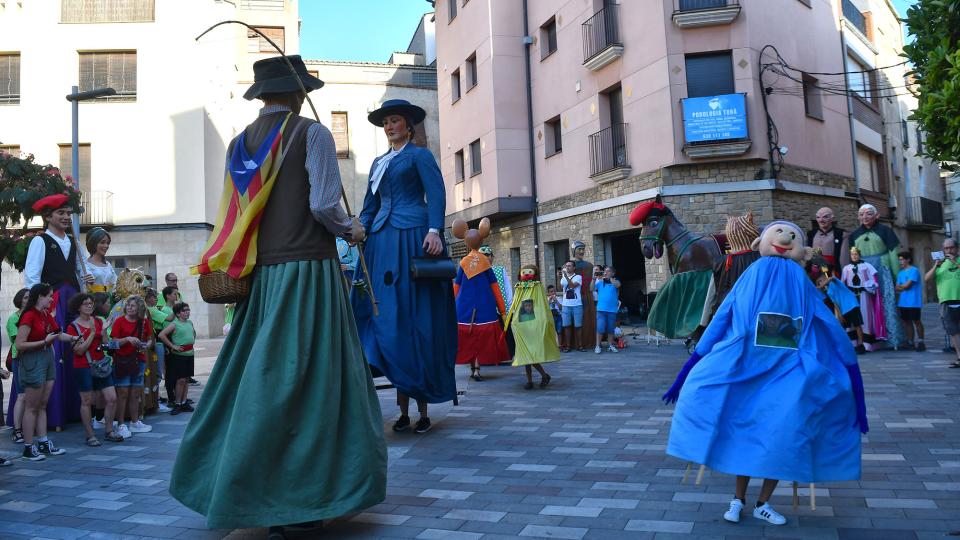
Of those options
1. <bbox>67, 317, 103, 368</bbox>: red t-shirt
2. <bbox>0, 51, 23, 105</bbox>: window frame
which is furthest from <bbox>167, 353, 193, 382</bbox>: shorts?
<bbox>0, 51, 23, 105</bbox>: window frame

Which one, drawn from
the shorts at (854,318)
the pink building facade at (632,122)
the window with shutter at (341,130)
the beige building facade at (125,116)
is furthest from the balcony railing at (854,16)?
the beige building facade at (125,116)

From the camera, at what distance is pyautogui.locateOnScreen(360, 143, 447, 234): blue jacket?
5867mm

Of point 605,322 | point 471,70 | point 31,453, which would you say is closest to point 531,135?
point 471,70

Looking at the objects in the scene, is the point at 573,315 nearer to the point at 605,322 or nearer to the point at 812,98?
the point at 605,322

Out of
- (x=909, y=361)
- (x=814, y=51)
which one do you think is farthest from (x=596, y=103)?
(x=909, y=361)

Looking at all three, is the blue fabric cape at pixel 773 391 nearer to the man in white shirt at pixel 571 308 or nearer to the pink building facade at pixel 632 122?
the man in white shirt at pixel 571 308

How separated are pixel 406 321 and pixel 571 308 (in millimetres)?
9027

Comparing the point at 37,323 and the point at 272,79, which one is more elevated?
the point at 272,79

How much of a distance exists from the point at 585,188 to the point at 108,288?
47.6 ft

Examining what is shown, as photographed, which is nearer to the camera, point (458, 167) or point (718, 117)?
point (718, 117)

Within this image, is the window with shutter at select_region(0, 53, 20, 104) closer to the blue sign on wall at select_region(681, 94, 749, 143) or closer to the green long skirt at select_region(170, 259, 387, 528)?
the blue sign on wall at select_region(681, 94, 749, 143)

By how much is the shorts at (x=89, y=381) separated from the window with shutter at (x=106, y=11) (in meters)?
21.6

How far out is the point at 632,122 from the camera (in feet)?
59.9

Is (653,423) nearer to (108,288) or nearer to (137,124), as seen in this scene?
(108,288)
